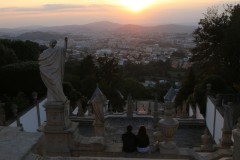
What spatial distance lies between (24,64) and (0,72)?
1.70 meters

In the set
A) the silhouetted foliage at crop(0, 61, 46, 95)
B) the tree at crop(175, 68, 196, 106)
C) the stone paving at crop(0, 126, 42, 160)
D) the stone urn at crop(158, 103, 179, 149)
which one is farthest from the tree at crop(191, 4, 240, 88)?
the stone paving at crop(0, 126, 42, 160)

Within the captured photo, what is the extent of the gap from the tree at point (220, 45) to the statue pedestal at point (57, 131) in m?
18.4

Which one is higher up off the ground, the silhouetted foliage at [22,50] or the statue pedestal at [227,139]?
the silhouetted foliage at [22,50]

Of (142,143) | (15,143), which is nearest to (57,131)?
(142,143)

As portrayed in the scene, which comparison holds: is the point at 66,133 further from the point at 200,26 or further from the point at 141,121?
the point at 200,26

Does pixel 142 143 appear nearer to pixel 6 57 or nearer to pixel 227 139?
pixel 227 139

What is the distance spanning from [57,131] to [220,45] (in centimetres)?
2050

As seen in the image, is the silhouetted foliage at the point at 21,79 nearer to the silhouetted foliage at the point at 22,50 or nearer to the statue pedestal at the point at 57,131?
the silhouetted foliage at the point at 22,50

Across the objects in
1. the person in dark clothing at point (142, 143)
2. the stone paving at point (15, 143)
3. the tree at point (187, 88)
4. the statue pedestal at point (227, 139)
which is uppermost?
the stone paving at point (15, 143)

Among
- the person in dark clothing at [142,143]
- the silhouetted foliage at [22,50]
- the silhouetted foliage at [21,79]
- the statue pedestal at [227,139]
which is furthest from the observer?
the silhouetted foliage at [22,50]

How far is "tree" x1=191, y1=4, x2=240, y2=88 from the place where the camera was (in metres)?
24.6

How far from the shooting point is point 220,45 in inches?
1046

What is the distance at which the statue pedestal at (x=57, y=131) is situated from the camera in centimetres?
894

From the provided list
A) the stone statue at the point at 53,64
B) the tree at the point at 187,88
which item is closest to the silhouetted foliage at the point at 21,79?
the tree at the point at 187,88
